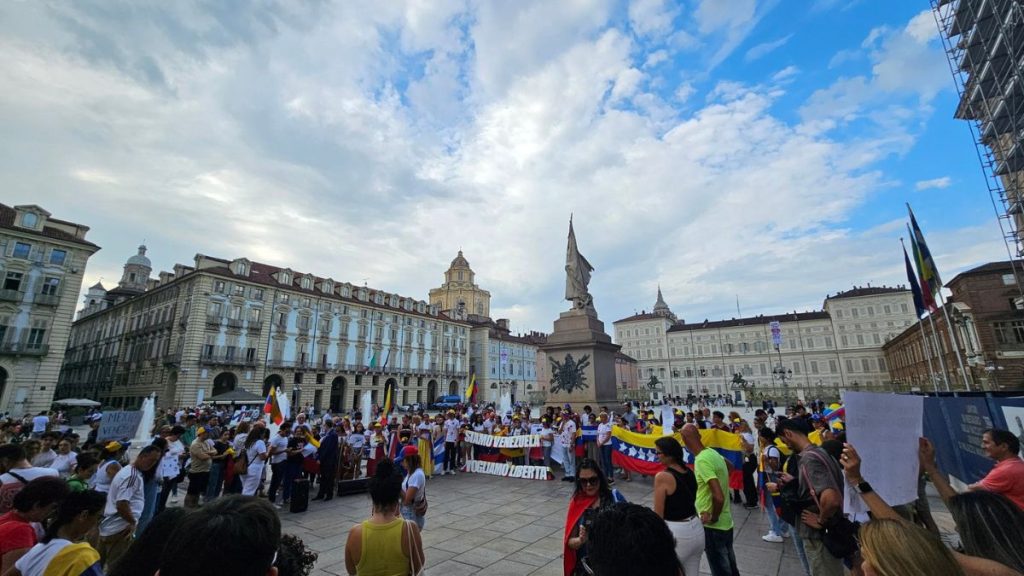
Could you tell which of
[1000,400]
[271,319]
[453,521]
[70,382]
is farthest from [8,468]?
[70,382]

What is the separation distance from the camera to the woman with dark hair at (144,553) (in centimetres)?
215

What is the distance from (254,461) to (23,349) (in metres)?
37.7

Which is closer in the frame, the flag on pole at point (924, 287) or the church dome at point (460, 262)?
the flag on pole at point (924, 287)

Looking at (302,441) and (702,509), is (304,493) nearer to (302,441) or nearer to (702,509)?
(302,441)

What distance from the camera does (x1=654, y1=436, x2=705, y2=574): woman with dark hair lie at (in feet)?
11.0

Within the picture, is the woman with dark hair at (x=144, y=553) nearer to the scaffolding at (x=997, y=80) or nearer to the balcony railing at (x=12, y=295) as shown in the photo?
the scaffolding at (x=997, y=80)

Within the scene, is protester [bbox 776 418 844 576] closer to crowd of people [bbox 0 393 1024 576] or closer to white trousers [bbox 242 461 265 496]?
crowd of people [bbox 0 393 1024 576]

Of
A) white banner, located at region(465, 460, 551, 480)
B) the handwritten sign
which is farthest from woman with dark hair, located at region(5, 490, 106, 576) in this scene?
the handwritten sign

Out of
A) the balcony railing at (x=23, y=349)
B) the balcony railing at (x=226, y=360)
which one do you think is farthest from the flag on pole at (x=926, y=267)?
the balcony railing at (x=23, y=349)

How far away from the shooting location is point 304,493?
27.5ft

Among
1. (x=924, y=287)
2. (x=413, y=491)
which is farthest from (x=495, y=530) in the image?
(x=924, y=287)

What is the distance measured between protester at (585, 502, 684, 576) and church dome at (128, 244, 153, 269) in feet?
325

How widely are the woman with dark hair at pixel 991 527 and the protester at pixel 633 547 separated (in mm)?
1248

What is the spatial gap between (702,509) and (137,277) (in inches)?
3857
